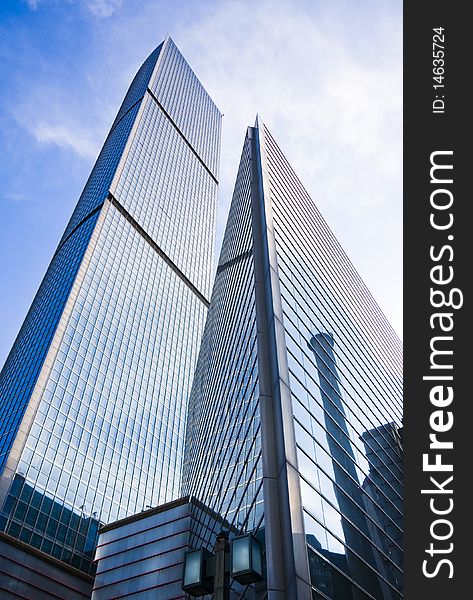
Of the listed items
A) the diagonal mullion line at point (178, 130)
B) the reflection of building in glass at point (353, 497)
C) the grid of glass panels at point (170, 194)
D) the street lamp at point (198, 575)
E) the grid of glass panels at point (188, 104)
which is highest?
the grid of glass panels at point (188, 104)

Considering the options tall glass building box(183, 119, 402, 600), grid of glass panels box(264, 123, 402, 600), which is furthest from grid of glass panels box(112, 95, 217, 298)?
tall glass building box(183, 119, 402, 600)

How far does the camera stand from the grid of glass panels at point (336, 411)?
20.9 m

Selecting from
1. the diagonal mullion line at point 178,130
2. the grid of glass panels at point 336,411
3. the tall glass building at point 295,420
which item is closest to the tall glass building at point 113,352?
the diagonal mullion line at point 178,130

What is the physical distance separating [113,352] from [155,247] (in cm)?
3648

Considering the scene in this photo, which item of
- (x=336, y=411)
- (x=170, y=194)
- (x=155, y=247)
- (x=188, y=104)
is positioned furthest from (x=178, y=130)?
(x=336, y=411)

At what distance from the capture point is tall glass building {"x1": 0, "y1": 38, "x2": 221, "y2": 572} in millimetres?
62406

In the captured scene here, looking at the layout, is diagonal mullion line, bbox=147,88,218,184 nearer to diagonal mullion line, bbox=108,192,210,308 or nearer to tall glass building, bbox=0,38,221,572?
tall glass building, bbox=0,38,221,572

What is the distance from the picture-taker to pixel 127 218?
110438mm

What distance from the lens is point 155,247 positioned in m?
117

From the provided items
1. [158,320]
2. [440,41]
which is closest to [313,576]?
[440,41]

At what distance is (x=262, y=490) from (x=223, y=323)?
28495 mm

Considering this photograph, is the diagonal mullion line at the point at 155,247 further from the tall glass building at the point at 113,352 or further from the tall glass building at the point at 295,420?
the tall glass building at the point at 295,420

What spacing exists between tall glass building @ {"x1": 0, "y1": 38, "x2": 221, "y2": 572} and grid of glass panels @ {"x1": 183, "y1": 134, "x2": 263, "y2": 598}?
22463mm

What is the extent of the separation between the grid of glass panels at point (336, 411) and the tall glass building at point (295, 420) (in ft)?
0.34
